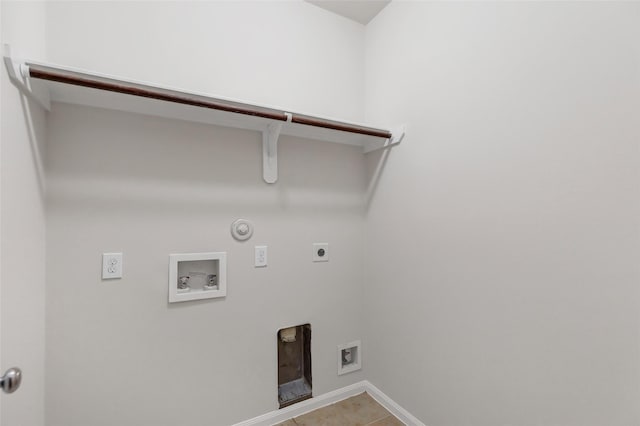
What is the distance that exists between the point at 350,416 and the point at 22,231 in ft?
6.13

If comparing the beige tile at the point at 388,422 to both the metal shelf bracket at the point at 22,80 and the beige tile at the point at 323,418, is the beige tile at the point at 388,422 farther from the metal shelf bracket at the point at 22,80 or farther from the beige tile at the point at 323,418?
the metal shelf bracket at the point at 22,80

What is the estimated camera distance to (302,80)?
70.9 inches

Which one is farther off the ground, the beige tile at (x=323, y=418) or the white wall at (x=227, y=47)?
the white wall at (x=227, y=47)

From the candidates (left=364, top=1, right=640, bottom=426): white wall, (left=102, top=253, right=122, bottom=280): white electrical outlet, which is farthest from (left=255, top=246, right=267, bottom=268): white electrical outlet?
(left=364, top=1, right=640, bottom=426): white wall

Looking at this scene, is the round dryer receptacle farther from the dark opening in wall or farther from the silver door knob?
the silver door knob

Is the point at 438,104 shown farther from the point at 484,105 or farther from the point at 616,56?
the point at 616,56

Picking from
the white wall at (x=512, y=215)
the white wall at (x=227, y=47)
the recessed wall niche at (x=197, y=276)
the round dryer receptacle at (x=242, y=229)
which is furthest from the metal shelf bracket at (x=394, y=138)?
the recessed wall niche at (x=197, y=276)

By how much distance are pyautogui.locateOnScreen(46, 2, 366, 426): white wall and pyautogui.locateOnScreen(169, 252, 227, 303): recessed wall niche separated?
0.05 meters

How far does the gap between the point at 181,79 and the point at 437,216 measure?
60.8 inches

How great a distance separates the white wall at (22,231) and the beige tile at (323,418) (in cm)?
124

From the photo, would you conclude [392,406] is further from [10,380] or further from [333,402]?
[10,380]

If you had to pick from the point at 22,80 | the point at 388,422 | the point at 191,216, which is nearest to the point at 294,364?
the point at 388,422

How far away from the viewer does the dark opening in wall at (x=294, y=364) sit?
174 centimetres

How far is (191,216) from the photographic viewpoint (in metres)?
1.48
